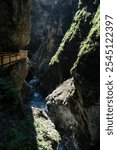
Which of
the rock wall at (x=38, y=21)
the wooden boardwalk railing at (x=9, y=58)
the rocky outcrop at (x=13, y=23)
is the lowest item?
the wooden boardwalk railing at (x=9, y=58)

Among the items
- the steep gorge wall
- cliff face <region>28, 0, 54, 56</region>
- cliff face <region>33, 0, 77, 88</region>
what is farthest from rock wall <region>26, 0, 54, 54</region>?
the steep gorge wall

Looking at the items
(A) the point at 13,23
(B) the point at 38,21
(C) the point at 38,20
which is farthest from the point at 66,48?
(C) the point at 38,20

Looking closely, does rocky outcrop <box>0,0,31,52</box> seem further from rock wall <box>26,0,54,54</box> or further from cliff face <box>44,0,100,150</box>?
rock wall <box>26,0,54,54</box>

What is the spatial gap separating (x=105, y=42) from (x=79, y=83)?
13.9 metres

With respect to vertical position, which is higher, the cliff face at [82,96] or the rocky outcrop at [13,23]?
the rocky outcrop at [13,23]

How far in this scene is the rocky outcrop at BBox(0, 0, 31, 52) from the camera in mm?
25156

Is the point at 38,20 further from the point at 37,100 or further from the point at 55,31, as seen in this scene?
the point at 37,100

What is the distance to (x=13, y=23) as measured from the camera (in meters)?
25.9

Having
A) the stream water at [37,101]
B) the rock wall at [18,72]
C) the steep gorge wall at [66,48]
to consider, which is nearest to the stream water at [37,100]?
the stream water at [37,101]

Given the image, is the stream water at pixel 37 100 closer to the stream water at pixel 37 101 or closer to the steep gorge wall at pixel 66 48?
the stream water at pixel 37 101

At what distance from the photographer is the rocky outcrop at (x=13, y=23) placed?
25.2m

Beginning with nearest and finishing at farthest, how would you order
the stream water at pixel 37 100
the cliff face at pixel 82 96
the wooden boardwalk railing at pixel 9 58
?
the wooden boardwalk railing at pixel 9 58, the cliff face at pixel 82 96, the stream water at pixel 37 100

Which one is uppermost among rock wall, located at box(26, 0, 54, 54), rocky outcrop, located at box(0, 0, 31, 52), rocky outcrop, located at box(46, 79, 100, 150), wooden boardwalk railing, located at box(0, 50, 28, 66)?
rock wall, located at box(26, 0, 54, 54)

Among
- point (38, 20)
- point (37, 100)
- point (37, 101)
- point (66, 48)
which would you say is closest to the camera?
point (66, 48)
